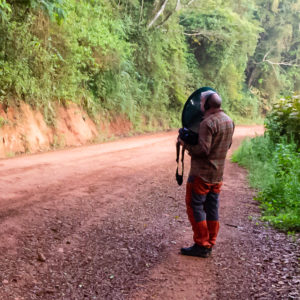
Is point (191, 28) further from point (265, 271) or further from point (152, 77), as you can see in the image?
point (265, 271)

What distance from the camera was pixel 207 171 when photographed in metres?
4.29

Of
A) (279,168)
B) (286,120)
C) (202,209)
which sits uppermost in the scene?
(202,209)

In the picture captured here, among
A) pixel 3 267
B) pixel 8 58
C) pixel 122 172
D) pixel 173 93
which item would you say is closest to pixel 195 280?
pixel 3 267

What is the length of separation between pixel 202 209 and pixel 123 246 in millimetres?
1096

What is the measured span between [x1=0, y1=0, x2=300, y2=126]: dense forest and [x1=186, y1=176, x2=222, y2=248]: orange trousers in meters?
3.75

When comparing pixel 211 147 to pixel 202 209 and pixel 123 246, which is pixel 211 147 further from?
pixel 123 246

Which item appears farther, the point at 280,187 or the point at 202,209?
the point at 280,187

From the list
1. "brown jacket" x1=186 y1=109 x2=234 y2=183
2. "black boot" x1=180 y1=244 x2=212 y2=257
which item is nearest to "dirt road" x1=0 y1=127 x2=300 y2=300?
"black boot" x1=180 y1=244 x2=212 y2=257

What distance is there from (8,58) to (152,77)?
12.6 meters

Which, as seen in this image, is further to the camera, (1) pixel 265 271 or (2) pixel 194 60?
(2) pixel 194 60

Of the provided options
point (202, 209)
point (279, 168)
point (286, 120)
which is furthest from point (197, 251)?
point (286, 120)

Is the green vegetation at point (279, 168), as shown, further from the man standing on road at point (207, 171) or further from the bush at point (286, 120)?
the man standing on road at point (207, 171)

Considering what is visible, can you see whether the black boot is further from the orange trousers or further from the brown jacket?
the brown jacket

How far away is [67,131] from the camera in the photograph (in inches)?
588
